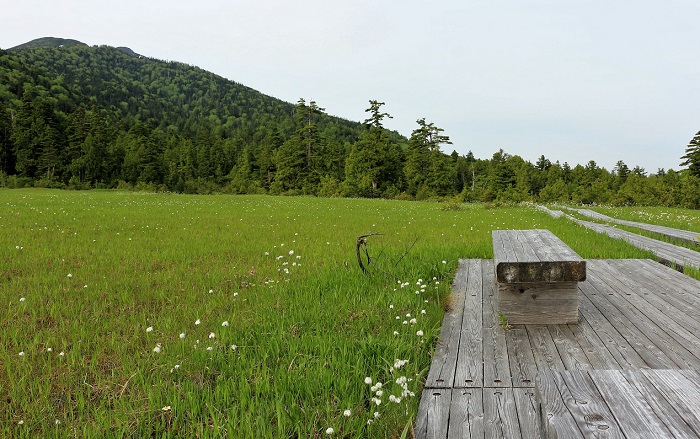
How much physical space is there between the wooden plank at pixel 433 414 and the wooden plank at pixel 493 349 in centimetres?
37

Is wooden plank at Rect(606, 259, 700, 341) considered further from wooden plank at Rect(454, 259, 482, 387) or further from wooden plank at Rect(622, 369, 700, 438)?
wooden plank at Rect(622, 369, 700, 438)

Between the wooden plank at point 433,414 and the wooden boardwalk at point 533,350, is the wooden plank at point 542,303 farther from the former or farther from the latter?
the wooden plank at point 433,414

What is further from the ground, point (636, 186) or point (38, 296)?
point (636, 186)

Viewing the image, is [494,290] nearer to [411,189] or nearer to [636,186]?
[411,189]

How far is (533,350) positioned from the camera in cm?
330

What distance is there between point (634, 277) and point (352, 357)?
15.7ft

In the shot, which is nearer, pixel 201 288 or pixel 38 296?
pixel 38 296

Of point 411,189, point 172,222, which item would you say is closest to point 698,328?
point 172,222

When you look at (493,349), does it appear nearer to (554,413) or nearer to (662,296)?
(554,413)

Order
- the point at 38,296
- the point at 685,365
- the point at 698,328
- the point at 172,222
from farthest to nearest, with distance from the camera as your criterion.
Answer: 1. the point at 172,222
2. the point at 38,296
3. the point at 698,328
4. the point at 685,365

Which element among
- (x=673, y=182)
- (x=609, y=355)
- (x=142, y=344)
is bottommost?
(x=142, y=344)

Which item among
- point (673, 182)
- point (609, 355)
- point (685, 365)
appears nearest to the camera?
point (685, 365)

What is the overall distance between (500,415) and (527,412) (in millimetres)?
170

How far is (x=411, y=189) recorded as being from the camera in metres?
60.4
